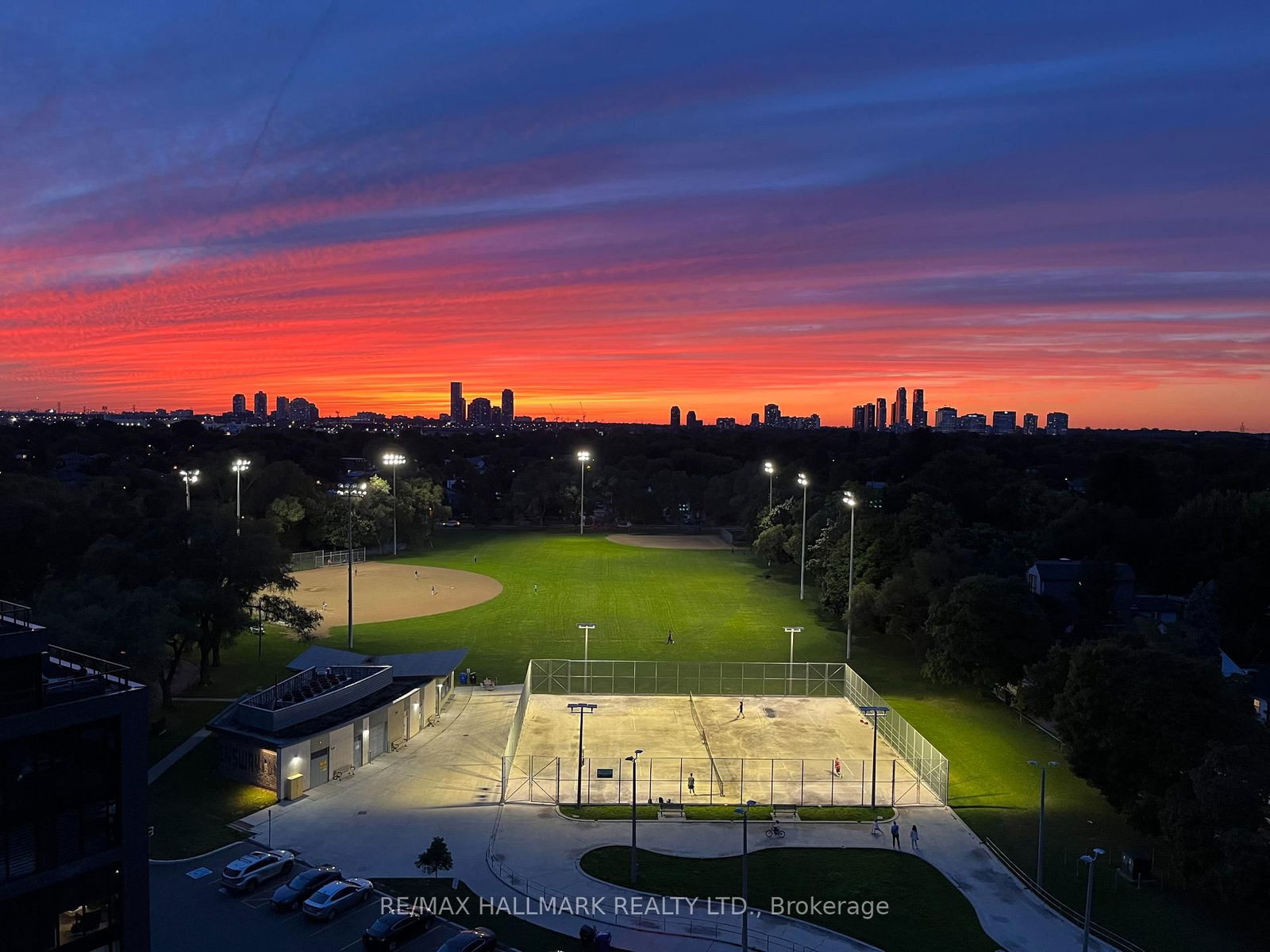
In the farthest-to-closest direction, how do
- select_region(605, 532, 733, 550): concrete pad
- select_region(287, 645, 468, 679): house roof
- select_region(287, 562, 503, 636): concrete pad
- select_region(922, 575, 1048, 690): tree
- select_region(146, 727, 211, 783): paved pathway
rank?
select_region(605, 532, 733, 550): concrete pad
select_region(287, 562, 503, 636): concrete pad
select_region(922, 575, 1048, 690): tree
select_region(287, 645, 468, 679): house roof
select_region(146, 727, 211, 783): paved pathway

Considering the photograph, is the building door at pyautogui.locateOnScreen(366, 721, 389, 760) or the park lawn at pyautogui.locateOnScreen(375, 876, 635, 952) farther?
the building door at pyautogui.locateOnScreen(366, 721, 389, 760)

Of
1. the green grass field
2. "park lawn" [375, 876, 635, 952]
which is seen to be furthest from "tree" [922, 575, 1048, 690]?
"park lawn" [375, 876, 635, 952]

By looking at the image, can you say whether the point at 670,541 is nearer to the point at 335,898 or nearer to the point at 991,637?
the point at 991,637

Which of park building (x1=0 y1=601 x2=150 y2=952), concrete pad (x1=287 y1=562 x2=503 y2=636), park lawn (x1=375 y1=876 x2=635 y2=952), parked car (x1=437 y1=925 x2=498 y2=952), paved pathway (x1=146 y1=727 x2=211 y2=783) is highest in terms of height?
park building (x1=0 y1=601 x2=150 y2=952)

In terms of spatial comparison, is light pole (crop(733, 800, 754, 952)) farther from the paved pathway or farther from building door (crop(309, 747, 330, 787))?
the paved pathway

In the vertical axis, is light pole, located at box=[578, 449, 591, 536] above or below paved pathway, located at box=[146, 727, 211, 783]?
above

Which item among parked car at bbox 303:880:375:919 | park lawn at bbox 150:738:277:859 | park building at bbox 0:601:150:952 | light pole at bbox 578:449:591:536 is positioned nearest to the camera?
park building at bbox 0:601:150:952

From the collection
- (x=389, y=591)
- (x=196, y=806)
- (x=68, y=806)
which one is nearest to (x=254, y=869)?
(x=196, y=806)

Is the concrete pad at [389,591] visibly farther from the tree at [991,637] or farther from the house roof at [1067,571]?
the house roof at [1067,571]
